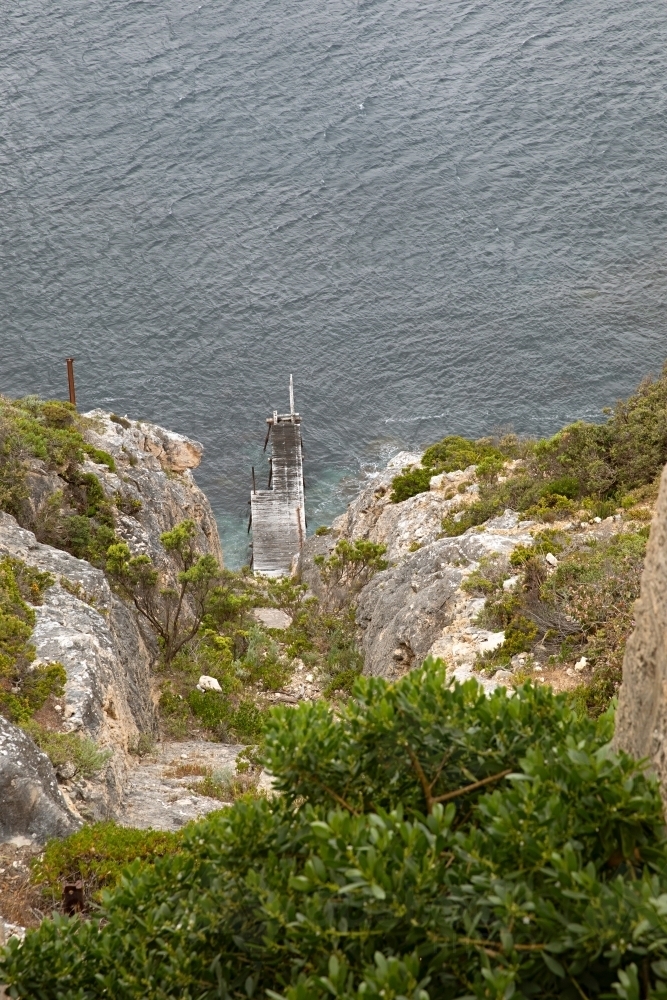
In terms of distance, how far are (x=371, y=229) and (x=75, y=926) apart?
249ft

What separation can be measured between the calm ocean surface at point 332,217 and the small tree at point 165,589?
3431 centimetres

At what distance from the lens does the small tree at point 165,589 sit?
2288cm

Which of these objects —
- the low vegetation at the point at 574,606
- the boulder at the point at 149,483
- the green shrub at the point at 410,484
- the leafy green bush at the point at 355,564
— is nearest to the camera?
the low vegetation at the point at 574,606

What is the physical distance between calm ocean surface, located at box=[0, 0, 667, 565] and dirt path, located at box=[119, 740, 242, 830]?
39763mm

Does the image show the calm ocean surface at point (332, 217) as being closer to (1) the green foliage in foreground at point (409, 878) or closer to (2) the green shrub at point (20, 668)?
(2) the green shrub at point (20, 668)

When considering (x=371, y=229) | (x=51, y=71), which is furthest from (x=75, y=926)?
(x=51, y=71)

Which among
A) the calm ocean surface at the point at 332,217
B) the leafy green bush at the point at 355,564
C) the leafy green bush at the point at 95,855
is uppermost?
the calm ocean surface at the point at 332,217

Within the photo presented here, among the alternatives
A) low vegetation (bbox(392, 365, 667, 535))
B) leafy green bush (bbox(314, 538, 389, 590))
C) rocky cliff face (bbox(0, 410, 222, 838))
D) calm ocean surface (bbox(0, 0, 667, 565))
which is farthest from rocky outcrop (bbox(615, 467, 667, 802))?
calm ocean surface (bbox(0, 0, 667, 565))

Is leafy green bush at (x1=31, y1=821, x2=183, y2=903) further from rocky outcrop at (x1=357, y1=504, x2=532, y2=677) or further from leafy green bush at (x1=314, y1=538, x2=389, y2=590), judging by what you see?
leafy green bush at (x1=314, y1=538, x2=389, y2=590)

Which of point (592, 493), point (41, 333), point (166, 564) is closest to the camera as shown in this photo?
point (592, 493)

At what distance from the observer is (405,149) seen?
85.4 m

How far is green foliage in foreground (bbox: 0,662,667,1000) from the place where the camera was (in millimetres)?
5207

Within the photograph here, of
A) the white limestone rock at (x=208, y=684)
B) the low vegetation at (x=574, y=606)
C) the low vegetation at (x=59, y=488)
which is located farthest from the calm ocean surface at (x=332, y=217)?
the low vegetation at (x=574, y=606)

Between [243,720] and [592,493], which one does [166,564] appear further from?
[592,493]
